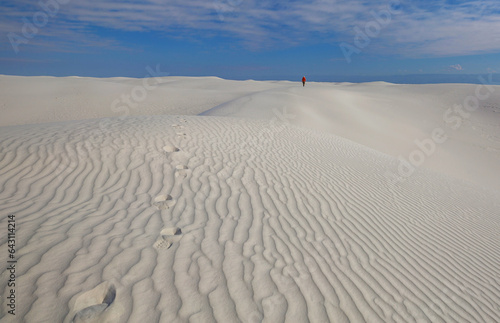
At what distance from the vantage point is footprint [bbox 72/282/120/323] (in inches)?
91.2

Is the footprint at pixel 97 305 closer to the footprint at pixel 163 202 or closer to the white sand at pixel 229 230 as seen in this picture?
the white sand at pixel 229 230

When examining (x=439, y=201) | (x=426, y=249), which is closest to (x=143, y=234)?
(x=426, y=249)

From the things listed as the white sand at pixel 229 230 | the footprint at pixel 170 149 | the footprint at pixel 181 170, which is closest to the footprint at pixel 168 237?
the white sand at pixel 229 230

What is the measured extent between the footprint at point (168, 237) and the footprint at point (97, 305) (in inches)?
29.9

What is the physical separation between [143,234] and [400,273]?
133 inches

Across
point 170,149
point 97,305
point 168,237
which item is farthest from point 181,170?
point 97,305

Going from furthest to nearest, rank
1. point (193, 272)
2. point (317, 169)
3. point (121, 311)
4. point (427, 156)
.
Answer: point (427, 156) → point (317, 169) → point (193, 272) → point (121, 311)

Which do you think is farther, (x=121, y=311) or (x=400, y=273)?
(x=400, y=273)

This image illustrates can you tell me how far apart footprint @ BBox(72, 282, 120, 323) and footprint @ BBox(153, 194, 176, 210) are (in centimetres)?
175

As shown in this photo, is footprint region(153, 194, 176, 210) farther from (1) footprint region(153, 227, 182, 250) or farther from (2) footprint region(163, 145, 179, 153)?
(2) footprint region(163, 145, 179, 153)

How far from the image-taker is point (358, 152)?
9.91 meters

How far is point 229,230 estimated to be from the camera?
3.85 meters

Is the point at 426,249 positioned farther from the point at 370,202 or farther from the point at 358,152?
the point at 358,152

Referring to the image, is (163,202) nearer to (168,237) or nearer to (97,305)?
(168,237)
